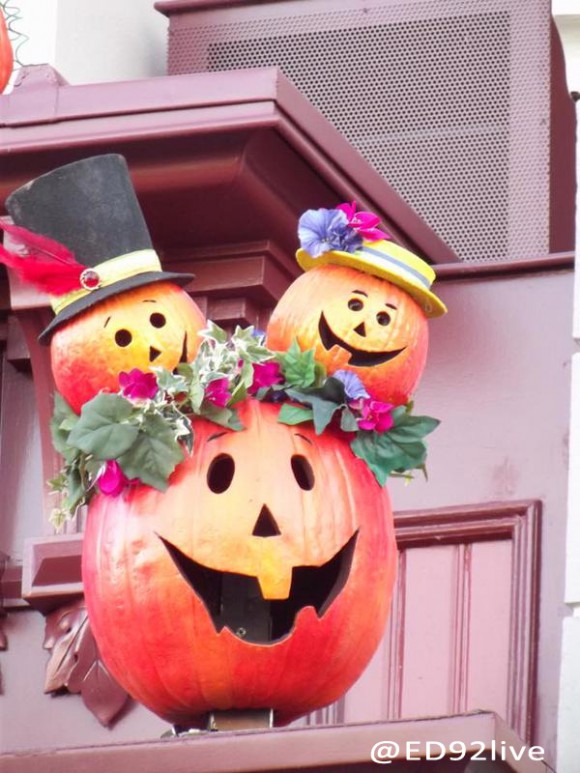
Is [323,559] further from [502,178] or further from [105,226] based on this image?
[502,178]

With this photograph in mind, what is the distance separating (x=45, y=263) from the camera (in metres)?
5.71

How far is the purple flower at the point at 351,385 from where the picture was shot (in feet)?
18.4

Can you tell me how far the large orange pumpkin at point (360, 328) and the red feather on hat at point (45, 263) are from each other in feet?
1.54

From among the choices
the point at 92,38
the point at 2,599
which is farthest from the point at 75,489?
the point at 92,38

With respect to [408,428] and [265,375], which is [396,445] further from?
[265,375]

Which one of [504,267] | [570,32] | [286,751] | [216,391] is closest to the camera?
[286,751]

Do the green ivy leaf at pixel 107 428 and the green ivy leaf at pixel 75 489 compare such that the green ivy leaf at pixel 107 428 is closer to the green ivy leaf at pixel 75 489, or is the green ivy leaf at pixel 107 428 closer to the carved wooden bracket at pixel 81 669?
the green ivy leaf at pixel 75 489

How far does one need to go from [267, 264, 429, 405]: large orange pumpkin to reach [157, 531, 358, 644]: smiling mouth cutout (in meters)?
0.37

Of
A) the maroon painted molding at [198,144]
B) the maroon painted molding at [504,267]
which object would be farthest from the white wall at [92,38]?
the maroon painted molding at [504,267]

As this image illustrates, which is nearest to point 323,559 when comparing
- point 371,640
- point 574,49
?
point 371,640

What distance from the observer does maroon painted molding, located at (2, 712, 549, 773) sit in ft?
16.5

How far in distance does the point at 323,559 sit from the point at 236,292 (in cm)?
126

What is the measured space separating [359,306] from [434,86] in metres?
1.83

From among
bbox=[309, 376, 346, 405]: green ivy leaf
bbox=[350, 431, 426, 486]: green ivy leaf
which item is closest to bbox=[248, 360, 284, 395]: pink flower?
bbox=[309, 376, 346, 405]: green ivy leaf
